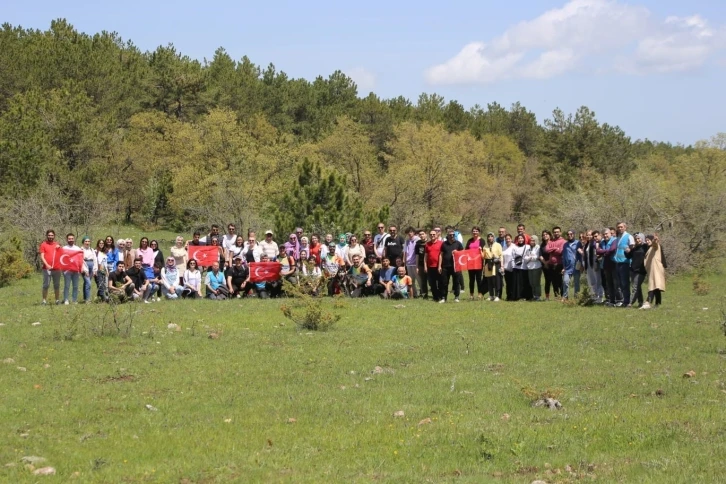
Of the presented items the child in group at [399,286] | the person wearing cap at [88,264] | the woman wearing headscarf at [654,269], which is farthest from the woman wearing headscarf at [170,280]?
the woman wearing headscarf at [654,269]

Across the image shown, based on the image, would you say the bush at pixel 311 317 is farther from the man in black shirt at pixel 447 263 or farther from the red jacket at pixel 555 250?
the red jacket at pixel 555 250

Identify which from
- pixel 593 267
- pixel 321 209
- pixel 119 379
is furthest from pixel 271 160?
pixel 119 379

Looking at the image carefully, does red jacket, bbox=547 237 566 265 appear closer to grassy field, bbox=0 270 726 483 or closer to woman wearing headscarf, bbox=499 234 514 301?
woman wearing headscarf, bbox=499 234 514 301

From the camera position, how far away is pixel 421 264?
24.0 metres

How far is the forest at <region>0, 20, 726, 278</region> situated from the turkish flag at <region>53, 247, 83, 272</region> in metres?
14.2

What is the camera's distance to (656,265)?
20.2 m

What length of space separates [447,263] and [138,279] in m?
7.95

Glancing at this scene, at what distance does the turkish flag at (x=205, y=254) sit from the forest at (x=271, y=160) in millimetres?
11386

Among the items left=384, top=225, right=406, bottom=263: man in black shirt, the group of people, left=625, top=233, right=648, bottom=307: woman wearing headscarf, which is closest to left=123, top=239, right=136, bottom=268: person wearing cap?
the group of people

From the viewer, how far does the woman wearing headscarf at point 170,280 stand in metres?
22.7

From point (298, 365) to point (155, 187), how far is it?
171ft

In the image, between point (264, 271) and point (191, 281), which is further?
point (264, 271)

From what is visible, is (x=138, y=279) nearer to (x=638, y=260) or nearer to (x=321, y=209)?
(x=638, y=260)

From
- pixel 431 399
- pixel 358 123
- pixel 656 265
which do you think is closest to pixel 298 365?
pixel 431 399
